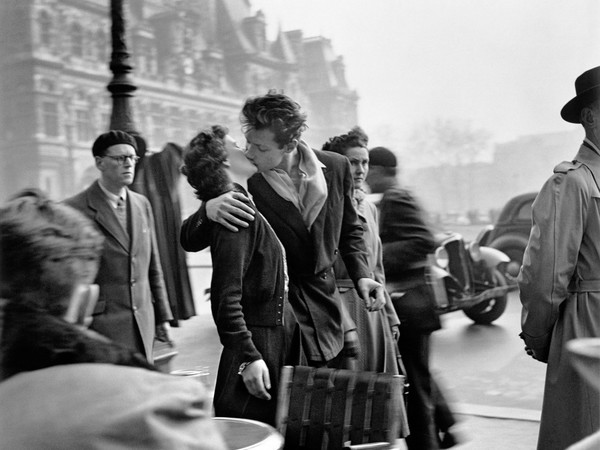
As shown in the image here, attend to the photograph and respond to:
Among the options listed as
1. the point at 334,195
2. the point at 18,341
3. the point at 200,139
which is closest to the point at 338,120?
the point at 334,195

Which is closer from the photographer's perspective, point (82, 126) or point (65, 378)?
point (65, 378)

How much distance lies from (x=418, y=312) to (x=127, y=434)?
3.39m

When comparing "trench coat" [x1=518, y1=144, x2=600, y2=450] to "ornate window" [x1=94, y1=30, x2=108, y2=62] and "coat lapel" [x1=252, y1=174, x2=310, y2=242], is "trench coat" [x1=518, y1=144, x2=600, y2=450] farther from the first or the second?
"ornate window" [x1=94, y1=30, x2=108, y2=62]

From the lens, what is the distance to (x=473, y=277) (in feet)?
30.9

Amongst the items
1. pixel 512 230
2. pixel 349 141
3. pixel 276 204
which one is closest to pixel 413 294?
pixel 349 141

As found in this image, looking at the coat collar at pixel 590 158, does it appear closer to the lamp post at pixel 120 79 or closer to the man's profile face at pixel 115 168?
the man's profile face at pixel 115 168

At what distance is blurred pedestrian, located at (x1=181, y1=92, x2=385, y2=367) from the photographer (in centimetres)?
338

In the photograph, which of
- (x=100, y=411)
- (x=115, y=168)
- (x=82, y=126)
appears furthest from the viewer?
(x=82, y=126)

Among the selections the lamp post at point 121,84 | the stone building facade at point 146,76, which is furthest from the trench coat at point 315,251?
the lamp post at point 121,84

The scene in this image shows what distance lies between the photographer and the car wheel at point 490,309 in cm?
962

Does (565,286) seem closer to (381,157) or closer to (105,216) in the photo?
(381,157)

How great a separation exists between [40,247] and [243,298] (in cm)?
154

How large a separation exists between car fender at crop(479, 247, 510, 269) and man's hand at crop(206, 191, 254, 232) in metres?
7.14

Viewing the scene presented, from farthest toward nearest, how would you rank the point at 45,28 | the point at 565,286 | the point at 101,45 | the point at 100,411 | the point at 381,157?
the point at 101,45
the point at 45,28
the point at 381,157
the point at 565,286
the point at 100,411
